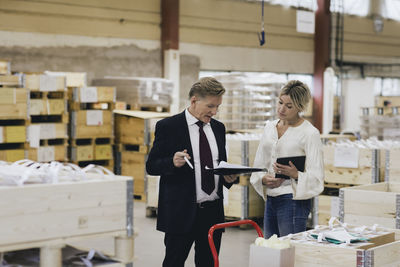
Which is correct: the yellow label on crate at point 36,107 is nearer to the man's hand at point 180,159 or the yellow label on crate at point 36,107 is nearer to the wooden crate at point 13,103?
the wooden crate at point 13,103

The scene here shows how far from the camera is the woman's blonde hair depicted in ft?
15.1

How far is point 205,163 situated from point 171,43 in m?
12.0

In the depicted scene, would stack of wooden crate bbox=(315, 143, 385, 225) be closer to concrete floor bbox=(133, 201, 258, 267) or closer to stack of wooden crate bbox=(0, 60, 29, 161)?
concrete floor bbox=(133, 201, 258, 267)

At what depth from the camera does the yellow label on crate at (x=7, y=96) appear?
10383 mm

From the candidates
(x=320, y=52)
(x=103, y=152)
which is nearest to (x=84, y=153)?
(x=103, y=152)

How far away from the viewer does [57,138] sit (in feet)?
38.7

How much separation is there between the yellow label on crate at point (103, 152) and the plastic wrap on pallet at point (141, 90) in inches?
57.2

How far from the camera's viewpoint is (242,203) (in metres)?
8.92

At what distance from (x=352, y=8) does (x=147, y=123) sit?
12062 millimetres

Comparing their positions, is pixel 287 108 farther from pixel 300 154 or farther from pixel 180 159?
pixel 180 159

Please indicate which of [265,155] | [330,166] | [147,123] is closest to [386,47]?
[147,123]

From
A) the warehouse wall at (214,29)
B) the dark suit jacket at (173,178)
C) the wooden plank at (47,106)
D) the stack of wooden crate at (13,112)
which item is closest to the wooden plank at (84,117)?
the wooden plank at (47,106)

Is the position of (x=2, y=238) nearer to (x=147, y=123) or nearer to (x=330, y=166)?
(x=330, y=166)

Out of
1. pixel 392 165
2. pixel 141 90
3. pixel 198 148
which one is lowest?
pixel 392 165
